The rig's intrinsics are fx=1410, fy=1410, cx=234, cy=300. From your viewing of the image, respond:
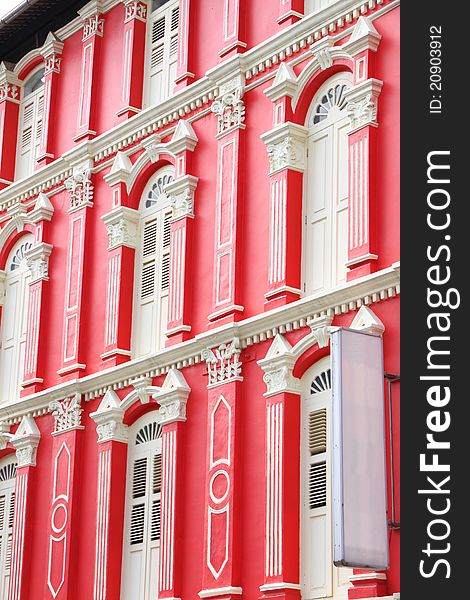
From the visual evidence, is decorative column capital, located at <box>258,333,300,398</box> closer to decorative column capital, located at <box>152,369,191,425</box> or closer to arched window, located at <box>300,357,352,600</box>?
arched window, located at <box>300,357,352,600</box>

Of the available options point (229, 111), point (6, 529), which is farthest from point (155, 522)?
point (229, 111)

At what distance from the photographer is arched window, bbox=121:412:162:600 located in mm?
18531

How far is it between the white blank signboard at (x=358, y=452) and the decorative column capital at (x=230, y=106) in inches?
193

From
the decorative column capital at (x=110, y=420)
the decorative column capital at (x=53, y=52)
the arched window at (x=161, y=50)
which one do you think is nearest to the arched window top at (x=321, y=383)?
the decorative column capital at (x=110, y=420)

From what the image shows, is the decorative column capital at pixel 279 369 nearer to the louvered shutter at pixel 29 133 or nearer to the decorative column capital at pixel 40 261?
the decorative column capital at pixel 40 261

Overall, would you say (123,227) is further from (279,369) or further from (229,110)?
(279,369)

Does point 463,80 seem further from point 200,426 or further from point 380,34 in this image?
point 200,426

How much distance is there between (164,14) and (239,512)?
27.4 feet

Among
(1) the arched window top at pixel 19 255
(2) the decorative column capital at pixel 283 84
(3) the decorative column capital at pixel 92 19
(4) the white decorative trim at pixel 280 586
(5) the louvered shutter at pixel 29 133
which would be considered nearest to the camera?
(4) the white decorative trim at pixel 280 586

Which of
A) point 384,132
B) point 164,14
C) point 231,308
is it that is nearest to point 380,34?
point 384,132

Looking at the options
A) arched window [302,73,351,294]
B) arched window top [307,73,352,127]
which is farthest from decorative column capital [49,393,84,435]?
arched window top [307,73,352,127]

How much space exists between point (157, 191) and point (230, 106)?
209 centimetres

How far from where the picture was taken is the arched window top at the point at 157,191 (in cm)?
2030

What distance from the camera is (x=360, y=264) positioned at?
641 inches
